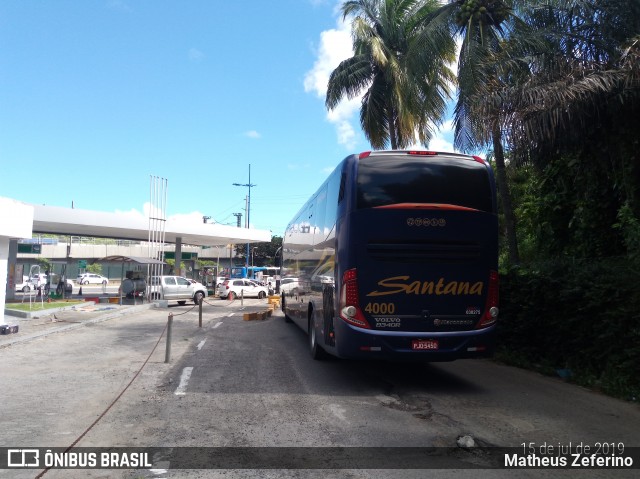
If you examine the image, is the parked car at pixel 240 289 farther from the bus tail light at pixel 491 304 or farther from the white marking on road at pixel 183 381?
the bus tail light at pixel 491 304

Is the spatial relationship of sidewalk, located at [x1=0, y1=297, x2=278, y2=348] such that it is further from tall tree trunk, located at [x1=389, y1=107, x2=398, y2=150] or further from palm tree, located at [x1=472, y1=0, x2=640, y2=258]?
palm tree, located at [x1=472, y1=0, x2=640, y2=258]

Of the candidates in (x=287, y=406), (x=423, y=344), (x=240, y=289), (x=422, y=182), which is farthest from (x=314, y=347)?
(x=240, y=289)

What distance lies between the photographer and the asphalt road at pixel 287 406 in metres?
5.84

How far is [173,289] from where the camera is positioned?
1204 inches

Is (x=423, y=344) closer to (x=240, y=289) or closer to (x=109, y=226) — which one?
(x=109, y=226)

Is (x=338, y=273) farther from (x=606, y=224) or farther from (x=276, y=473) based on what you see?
(x=606, y=224)

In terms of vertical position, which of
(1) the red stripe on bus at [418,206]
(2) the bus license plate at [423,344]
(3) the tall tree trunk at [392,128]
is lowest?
(2) the bus license plate at [423,344]

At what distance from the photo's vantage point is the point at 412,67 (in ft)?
51.3

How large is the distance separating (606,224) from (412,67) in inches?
271

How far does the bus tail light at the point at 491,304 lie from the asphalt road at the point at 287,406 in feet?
3.62

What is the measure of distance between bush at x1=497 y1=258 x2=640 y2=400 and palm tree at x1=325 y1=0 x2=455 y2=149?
8.64 m

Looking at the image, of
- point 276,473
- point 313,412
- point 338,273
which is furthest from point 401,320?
point 276,473

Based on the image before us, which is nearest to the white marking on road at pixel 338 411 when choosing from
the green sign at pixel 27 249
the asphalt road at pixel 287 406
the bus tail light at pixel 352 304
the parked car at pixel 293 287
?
the asphalt road at pixel 287 406

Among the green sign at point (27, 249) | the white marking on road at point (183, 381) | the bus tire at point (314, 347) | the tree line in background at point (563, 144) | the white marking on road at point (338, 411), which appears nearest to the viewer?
the white marking on road at point (338, 411)
